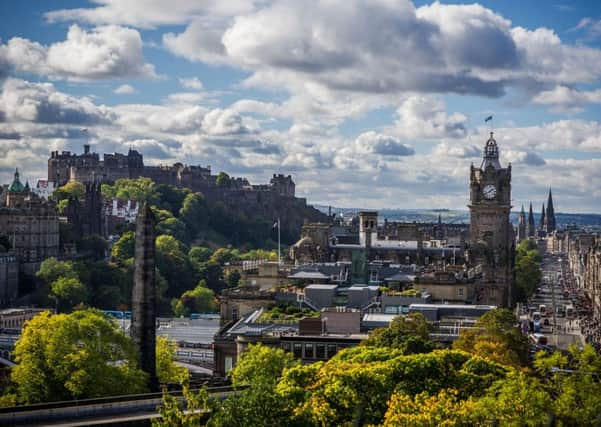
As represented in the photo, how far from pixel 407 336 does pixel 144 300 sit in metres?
14.7

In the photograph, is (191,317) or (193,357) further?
(191,317)

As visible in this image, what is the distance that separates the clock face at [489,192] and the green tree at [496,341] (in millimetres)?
50448

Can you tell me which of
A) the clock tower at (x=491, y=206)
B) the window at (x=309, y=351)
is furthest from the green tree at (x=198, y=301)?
the window at (x=309, y=351)

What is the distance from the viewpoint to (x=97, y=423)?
40.1 m

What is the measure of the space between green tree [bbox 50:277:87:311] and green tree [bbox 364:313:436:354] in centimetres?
6510

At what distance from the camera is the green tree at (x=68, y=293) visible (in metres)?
126

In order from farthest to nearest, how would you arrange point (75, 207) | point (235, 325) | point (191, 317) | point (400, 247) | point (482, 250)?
1. point (75, 207)
2. point (191, 317)
3. point (400, 247)
4. point (482, 250)
5. point (235, 325)

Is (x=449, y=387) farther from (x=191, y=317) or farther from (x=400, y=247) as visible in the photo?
(x=191, y=317)

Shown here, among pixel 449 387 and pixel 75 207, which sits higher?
pixel 75 207

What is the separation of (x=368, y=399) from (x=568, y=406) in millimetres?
7944

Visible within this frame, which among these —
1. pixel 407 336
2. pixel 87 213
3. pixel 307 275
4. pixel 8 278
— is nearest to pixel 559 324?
pixel 307 275

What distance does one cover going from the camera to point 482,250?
112 m

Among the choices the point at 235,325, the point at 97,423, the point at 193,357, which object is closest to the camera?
the point at 97,423

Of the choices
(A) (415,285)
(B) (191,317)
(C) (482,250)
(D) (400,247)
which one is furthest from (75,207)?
(A) (415,285)
